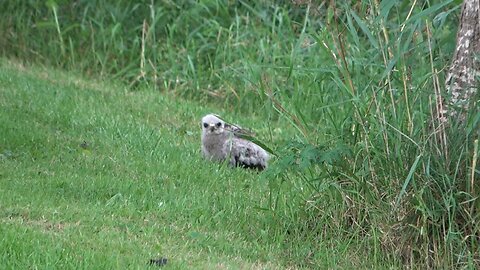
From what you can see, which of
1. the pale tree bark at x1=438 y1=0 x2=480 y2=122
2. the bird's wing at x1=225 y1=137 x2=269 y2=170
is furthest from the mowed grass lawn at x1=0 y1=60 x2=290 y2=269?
the pale tree bark at x1=438 y1=0 x2=480 y2=122

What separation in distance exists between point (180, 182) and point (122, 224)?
1.34m

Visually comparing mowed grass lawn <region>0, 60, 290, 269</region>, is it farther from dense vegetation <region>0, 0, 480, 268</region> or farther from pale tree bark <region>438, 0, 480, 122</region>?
pale tree bark <region>438, 0, 480, 122</region>

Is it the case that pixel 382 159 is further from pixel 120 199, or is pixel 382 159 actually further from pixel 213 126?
pixel 213 126

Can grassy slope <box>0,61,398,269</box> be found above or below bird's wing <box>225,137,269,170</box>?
below

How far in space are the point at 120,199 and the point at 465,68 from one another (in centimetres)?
256

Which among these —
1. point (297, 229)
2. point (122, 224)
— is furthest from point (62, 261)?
point (297, 229)

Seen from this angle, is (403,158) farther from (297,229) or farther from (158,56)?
(158,56)

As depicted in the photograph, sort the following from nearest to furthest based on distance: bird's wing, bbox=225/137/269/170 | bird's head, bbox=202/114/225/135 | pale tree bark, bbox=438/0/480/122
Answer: pale tree bark, bbox=438/0/480/122 < bird's wing, bbox=225/137/269/170 < bird's head, bbox=202/114/225/135

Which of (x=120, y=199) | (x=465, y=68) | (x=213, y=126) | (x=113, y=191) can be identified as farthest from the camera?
(x=213, y=126)

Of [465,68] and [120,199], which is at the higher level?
[465,68]

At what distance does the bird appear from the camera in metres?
9.38

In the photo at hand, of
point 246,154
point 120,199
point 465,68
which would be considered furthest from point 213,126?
point 465,68

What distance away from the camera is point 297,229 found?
739 cm

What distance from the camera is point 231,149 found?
30.9 feet
